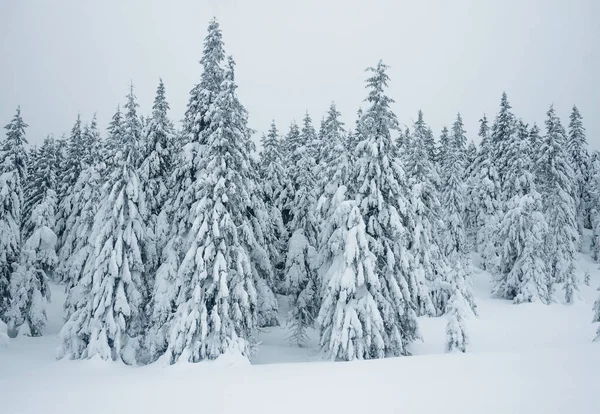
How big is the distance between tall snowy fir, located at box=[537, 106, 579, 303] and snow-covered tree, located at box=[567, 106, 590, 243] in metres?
12.5

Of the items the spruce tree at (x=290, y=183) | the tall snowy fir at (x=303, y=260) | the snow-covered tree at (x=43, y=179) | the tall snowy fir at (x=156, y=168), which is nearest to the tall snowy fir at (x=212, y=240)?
the tall snowy fir at (x=156, y=168)

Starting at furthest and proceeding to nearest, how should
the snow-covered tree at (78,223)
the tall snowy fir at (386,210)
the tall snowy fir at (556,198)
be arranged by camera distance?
the tall snowy fir at (556,198)
the snow-covered tree at (78,223)
the tall snowy fir at (386,210)

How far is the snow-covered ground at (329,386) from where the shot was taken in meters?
9.27

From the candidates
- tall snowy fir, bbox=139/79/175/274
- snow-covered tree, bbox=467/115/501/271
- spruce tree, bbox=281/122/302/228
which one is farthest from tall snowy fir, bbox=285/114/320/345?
snow-covered tree, bbox=467/115/501/271

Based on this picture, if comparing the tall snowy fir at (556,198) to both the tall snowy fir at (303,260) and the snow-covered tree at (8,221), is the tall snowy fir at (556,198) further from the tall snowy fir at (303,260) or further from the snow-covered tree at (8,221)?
the snow-covered tree at (8,221)

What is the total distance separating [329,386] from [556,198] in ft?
130

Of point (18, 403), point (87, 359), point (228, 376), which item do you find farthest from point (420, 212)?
point (18, 403)

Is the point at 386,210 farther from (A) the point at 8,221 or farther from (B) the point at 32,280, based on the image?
(B) the point at 32,280

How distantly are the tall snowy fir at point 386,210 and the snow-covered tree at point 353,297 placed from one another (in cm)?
73

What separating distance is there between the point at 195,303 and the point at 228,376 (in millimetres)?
4515

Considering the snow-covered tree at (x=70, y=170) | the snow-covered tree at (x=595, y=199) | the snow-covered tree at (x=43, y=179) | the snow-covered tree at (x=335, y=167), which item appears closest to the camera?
the snow-covered tree at (x=335, y=167)

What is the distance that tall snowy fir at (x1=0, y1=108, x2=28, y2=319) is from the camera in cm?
2536

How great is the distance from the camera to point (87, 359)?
18.7 metres

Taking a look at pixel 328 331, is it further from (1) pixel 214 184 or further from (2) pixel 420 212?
(2) pixel 420 212
